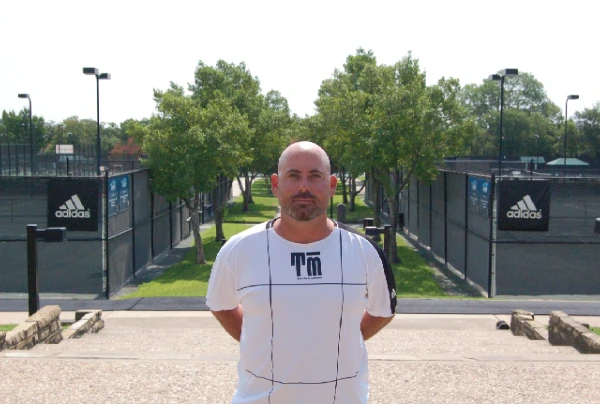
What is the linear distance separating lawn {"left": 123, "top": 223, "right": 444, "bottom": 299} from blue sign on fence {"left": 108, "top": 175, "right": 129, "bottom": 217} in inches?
83.6

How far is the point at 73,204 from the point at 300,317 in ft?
50.5

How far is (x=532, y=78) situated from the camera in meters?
110

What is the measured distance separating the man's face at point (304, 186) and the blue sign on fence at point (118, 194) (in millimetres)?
14734

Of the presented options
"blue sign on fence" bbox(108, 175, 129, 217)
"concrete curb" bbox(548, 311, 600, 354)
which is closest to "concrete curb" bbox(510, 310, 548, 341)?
"concrete curb" bbox(548, 311, 600, 354)

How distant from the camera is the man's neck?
3.30 m

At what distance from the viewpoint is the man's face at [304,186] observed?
3287 millimetres

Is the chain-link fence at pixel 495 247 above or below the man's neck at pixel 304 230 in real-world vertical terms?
below

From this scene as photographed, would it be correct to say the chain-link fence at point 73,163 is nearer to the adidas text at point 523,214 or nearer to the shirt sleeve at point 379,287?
the adidas text at point 523,214

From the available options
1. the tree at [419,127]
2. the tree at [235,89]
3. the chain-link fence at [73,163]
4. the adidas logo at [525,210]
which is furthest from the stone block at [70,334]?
the tree at [235,89]

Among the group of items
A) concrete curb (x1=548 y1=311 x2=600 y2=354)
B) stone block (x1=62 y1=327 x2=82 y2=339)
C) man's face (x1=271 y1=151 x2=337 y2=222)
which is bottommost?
stone block (x1=62 y1=327 x2=82 y2=339)

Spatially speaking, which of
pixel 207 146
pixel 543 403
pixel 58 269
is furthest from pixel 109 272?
pixel 543 403

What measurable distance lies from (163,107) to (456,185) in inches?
384

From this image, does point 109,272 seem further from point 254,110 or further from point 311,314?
point 254,110

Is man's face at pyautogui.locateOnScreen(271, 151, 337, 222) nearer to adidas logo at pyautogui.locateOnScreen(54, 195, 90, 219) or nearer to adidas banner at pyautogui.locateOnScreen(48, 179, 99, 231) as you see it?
adidas banner at pyautogui.locateOnScreen(48, 179, 99, 231)
